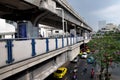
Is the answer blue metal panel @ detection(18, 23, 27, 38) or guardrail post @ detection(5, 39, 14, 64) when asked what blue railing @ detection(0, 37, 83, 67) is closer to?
guardrail post @ detection(5, 39, 14, 64)

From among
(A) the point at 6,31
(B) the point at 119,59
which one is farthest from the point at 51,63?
A: (A) the point at 6,31

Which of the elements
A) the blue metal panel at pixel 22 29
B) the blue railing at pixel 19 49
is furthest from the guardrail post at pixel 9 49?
the blue metal panel at pixel 22 29

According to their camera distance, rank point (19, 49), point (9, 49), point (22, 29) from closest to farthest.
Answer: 1. point (9, 49)
2. point (19, 49)
3. point (22, 29)

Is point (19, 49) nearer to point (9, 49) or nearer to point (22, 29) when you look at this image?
point (9, 49)

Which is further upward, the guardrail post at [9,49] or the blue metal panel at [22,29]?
the blue metal panel at [22,29]

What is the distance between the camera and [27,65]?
448 inches

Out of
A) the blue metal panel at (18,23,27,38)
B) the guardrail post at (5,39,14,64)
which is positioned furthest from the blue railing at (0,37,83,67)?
the blue metal panel at (18,23,27,38)

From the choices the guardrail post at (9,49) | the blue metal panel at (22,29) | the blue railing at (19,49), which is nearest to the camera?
the blue railing at (19,49)

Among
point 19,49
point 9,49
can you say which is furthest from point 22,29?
point 9,49

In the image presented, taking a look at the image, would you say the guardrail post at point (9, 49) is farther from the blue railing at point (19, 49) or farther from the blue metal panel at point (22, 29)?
the blue metal panel at point (22, 29)

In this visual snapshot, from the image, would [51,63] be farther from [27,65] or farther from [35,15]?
[27,65]

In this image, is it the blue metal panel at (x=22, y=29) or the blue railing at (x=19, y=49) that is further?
the blue metal panel at (x=22, y=29)

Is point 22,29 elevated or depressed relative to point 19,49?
elevated

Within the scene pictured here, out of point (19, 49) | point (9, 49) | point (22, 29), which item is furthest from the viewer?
point (22, 29)
